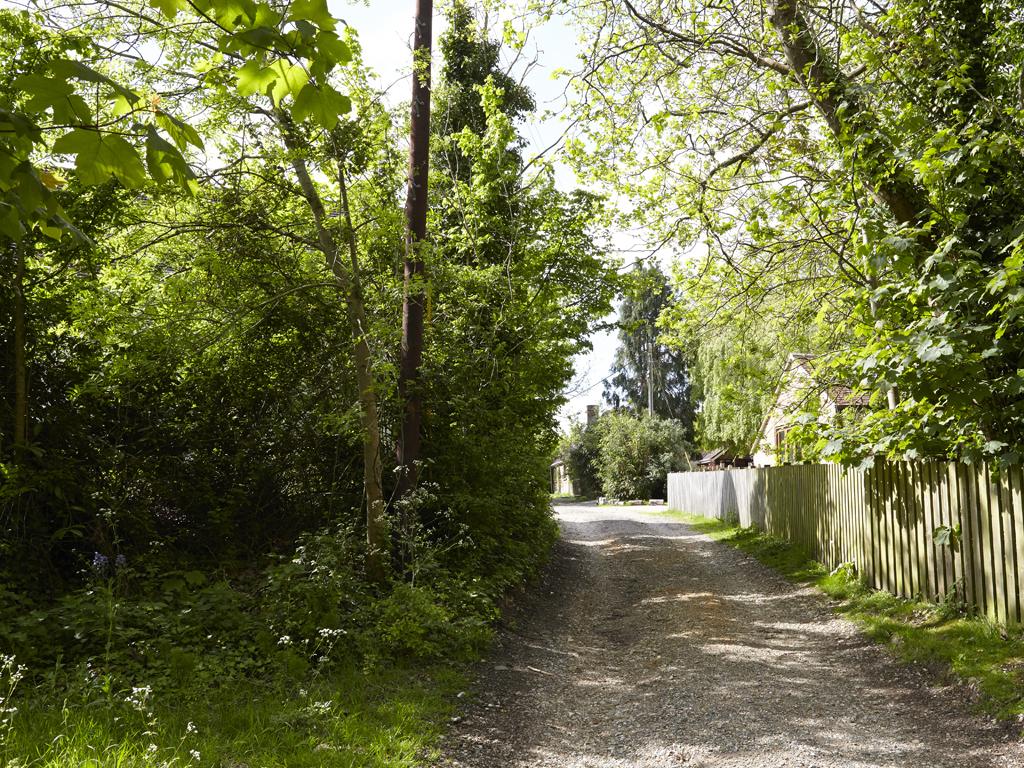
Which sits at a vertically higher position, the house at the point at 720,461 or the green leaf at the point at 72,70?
the green leaf at the point at 72,70

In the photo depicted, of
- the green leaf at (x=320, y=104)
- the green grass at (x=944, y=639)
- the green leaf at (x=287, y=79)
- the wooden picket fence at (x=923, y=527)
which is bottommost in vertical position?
the green grass at (x=944, y=639)

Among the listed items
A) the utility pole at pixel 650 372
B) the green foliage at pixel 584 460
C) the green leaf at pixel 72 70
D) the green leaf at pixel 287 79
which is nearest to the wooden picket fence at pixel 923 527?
the green leaf at pixel 287 79

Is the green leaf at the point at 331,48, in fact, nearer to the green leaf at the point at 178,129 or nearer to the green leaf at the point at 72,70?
the green leaf at the point at 178,129

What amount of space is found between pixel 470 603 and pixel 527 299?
6.30 metres

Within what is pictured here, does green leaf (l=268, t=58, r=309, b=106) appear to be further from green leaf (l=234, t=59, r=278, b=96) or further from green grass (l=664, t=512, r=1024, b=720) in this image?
green grass (l=664, t=512, r=1024, b=720)

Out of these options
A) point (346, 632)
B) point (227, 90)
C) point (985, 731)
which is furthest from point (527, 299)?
point (985, 731)

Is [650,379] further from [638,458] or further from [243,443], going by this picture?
[243,443]

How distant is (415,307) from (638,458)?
38366 mm

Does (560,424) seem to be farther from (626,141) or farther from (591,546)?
(626,141)

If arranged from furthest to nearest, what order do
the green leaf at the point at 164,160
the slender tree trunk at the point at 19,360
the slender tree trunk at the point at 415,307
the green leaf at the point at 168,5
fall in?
1. the slender tree trunk at the point at 415,307
2. the slender tree trunk at the point at 19,360
3. the green leaf at the point at 168,5
4. the green leaf at the point at 164,160

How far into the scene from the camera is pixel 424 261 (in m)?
9.37

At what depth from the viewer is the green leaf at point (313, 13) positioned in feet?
7.56

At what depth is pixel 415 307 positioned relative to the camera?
1026 cm

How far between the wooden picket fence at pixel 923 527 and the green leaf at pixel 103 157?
737 cm
